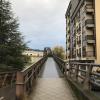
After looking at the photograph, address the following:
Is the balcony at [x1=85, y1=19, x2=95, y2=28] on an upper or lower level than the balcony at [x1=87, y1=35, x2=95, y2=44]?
upper

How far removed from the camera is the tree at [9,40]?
38.4 meters

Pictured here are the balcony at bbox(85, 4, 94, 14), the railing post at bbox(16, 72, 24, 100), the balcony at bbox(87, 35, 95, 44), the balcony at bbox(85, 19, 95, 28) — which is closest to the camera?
the railing post at bbox(16, 72, 24, 100)

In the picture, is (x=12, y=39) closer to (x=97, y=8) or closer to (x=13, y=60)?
(x=13, y=60)

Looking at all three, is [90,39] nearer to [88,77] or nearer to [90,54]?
[90,54]

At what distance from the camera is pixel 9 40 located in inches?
1569

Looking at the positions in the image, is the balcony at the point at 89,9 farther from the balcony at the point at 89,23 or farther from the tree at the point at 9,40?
Answer: the tree at the point at 9,40

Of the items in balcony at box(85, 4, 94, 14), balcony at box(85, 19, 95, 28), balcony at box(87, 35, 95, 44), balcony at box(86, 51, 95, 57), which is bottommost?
balcony at box(86, 51, 95, 57)

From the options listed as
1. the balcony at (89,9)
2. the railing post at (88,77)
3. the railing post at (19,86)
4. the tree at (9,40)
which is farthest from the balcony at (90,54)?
the railing post at (19,86)

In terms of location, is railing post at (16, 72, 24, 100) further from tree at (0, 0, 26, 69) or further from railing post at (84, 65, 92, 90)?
tree at (0, 0, 26, 69)

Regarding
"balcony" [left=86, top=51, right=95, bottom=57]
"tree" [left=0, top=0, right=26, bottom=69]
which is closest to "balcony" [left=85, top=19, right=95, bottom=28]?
"balcony" [left=86, top=51, right=95, bottom=57]

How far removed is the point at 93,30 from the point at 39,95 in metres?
50.4

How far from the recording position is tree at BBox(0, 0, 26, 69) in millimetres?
38375

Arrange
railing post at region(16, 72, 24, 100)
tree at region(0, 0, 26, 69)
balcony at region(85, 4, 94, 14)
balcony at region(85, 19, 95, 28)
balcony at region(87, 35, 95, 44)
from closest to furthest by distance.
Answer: railing post at region(16, 72, 24, 100) → tree at region(0, 0, 26, 69) → balcony at region(87, 35, 95, 44) → balcony at region(85, 19, 95, 28) → balcony at region(85, 4, 94, 14)

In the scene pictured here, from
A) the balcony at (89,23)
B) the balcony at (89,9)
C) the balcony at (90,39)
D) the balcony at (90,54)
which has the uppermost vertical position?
the balcony at (89,9)
